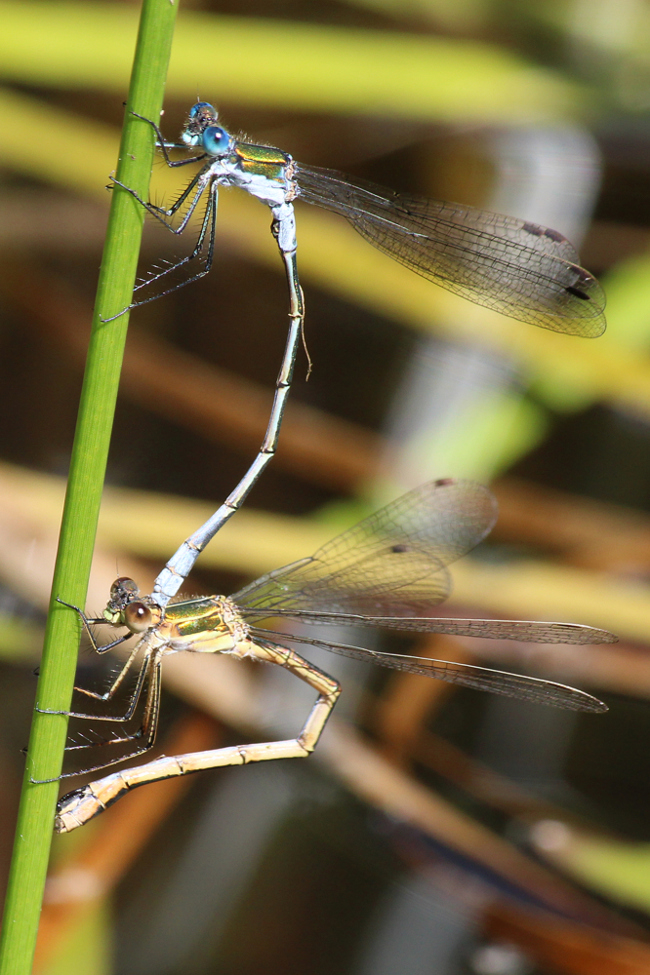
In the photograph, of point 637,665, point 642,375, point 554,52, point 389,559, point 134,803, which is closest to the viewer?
point 389,559

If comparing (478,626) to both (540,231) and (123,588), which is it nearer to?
(123,588)

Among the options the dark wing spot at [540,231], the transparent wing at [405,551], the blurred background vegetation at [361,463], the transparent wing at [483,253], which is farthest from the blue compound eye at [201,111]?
the blurred background vegetation at [361,463]

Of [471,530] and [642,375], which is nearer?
[471,530]

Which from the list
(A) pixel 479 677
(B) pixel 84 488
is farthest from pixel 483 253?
(B) pixel 84 488

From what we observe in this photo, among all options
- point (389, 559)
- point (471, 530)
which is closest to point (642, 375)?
point (471, 530)

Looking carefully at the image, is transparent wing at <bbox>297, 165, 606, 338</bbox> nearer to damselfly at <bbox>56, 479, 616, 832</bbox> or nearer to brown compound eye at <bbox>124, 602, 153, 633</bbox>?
damselfly at <bbox>56, 479, 616, 832</bbox>

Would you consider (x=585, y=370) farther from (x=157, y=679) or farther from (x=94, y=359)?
(x=94, y=359)
